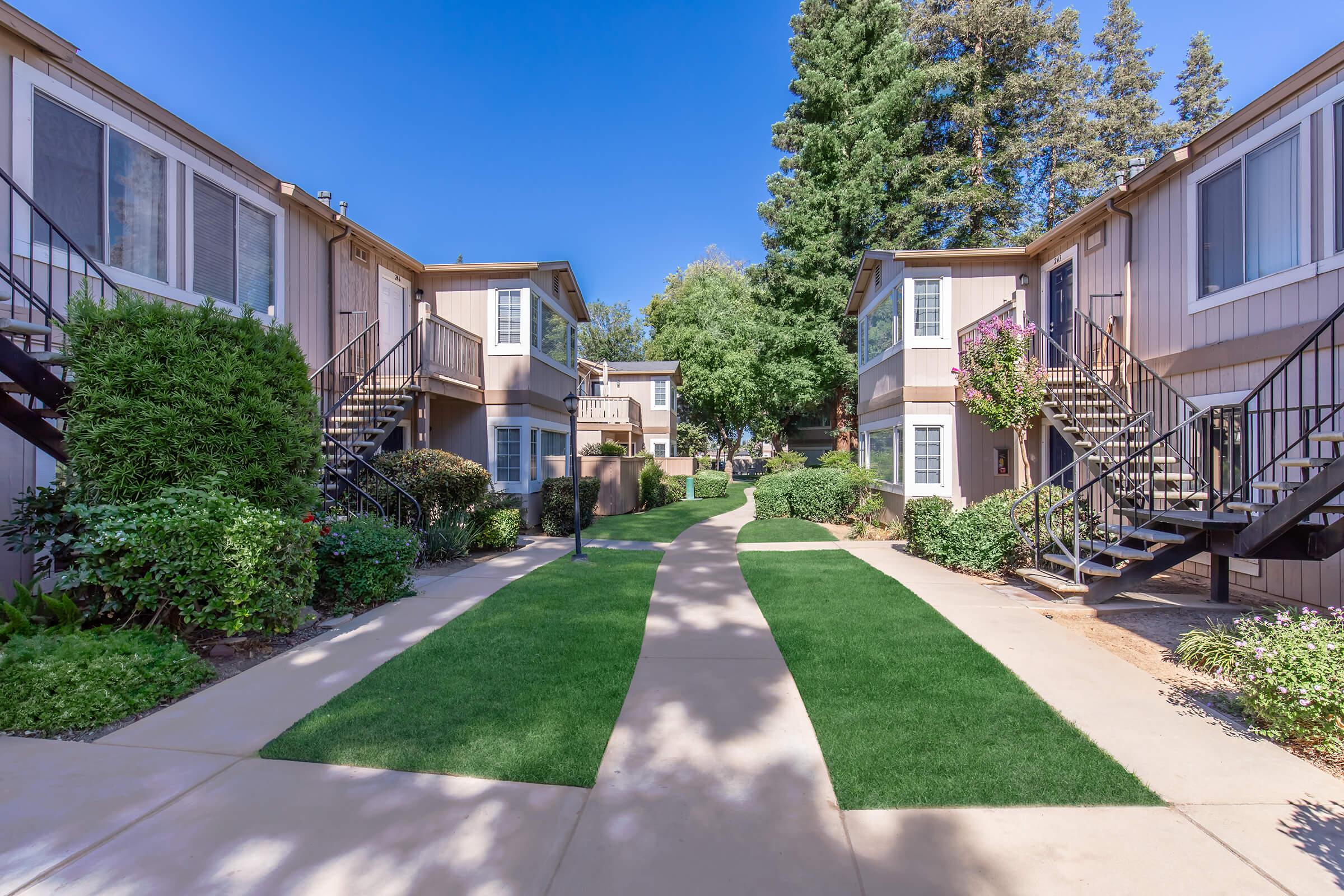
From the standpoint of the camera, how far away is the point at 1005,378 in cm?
955

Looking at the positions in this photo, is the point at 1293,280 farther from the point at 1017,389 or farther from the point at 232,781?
the point at 232,781

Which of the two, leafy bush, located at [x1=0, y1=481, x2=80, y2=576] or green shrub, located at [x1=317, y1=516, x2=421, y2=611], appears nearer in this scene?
leafy bush, located at [x1=0, y1=481, x2=80, y2=576]

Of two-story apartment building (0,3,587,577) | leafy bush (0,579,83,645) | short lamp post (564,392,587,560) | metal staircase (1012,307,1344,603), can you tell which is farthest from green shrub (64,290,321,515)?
metal staircase (1012,307,1344,603)

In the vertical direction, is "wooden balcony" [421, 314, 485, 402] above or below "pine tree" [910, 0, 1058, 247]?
below

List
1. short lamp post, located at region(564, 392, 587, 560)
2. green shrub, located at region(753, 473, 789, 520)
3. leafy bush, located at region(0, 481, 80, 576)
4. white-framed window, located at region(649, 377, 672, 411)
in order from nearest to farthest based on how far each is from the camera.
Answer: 1. leafy bush, located at region(0, 481, 80, 576)
2. short lamp post, located at region(564, 392, 587, 560)
3. green shrub, located at region(753, 473, 789, 520)
4. white-framed window, located at region(649, 377, 672, 411)

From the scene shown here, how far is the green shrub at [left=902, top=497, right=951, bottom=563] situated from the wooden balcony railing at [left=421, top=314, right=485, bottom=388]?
8.64 metres

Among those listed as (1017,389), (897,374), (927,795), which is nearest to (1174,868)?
(927,795)

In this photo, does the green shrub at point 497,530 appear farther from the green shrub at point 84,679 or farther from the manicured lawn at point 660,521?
the green shrub at point 84,679

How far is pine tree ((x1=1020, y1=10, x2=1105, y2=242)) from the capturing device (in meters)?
22.7

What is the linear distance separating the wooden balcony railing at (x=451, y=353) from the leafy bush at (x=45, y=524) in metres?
6.15

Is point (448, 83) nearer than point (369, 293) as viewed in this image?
No

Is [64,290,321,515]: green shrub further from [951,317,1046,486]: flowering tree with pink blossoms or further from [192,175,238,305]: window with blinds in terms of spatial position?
[951,317,1046,486]: flowering tree with pink blossoms

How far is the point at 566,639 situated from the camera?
5641 mm

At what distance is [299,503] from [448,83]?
48.3ft
